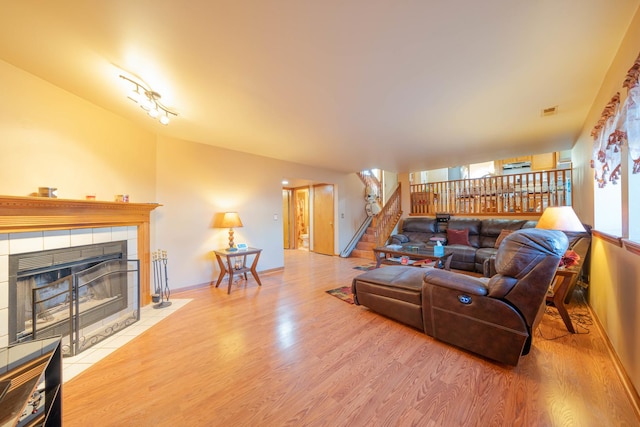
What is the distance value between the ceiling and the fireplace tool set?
5.71 feet

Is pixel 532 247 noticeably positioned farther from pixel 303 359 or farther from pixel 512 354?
pixel 303 359

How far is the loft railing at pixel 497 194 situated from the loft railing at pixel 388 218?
38 cm

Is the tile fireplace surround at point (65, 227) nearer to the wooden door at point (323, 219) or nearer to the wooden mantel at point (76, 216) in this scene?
the wooden mantel at point (76, 216)

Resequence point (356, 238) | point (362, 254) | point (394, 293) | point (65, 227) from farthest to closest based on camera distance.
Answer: point (356, 238)
point (362, 254)
point (394, 293)
point (65, 227)

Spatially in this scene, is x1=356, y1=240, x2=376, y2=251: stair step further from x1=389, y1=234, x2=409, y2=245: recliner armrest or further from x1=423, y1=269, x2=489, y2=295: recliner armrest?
x1=423, y1=269, x2=489, y2=295: recliner armrest

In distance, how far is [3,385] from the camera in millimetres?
939

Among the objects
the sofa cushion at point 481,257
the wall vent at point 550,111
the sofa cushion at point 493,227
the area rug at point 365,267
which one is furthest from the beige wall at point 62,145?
the sofa cushion at point 493,227

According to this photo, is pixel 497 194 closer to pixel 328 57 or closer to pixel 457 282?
pixel 457 282

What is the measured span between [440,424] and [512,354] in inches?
33.9

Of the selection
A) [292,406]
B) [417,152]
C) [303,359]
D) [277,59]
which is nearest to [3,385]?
[292,406]

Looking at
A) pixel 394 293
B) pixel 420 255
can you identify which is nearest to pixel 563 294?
pixel 394 293

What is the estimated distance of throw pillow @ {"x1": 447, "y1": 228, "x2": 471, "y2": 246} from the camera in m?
4.90

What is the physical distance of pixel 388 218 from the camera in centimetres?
659

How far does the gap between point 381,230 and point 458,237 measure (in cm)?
186
